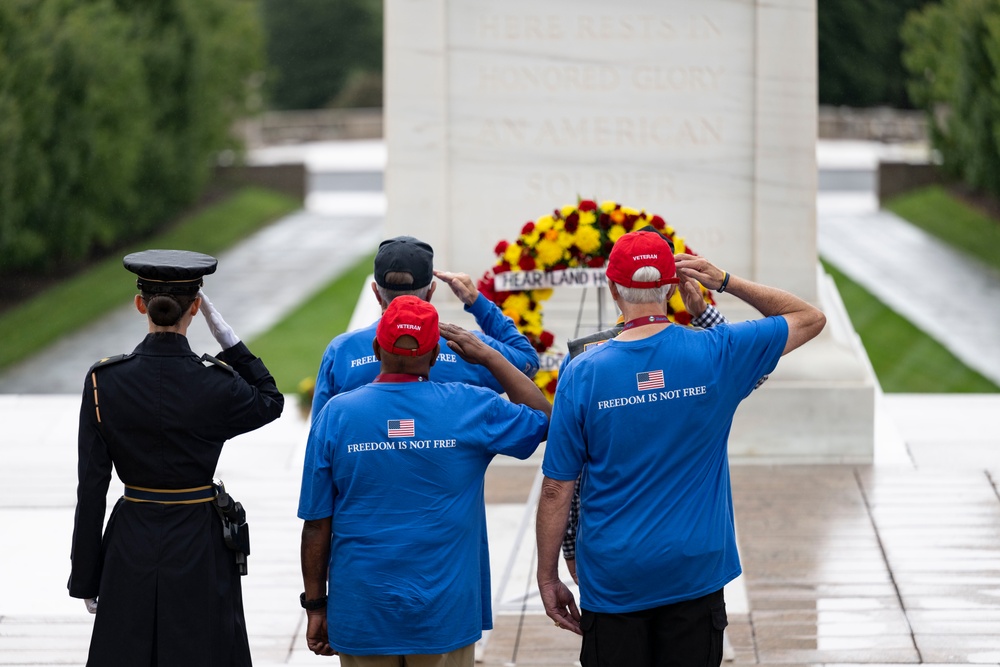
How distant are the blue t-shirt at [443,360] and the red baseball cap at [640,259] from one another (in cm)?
69

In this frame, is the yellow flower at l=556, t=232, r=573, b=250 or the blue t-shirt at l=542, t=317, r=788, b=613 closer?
the blue t-shirt at l=542, t=317, r=788, b=613

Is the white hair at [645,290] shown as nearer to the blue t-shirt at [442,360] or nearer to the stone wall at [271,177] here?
the blue t-shirt at [442,360]

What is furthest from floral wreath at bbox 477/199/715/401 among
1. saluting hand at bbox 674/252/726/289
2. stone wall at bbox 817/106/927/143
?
stone wall at bbox 817/106/927/143

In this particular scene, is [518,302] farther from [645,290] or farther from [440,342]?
[645,290]

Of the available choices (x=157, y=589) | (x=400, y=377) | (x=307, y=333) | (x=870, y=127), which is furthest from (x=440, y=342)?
(x=870, y=127)

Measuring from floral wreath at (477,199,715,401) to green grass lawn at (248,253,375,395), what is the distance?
7.79 metres

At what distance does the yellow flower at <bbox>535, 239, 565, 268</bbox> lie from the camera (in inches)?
263

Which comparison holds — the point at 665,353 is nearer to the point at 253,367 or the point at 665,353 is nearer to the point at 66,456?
the point at 253,367

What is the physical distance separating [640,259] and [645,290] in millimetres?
103

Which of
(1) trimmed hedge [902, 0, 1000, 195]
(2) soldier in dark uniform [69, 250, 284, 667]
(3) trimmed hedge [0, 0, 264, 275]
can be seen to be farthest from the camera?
(1) trimmed hedge [902, 0, 1000, 195]

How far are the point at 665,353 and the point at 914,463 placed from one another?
17.8ft

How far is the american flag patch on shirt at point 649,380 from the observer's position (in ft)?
13.8

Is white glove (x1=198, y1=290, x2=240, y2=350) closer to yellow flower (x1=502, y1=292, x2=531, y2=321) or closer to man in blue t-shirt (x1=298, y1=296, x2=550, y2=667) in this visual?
man in blue t-shirt (x1=298, y1=296, x2=550, y2=667)

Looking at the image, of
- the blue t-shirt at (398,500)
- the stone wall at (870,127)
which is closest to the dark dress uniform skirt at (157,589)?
the blue t-shirt at (398,500)
